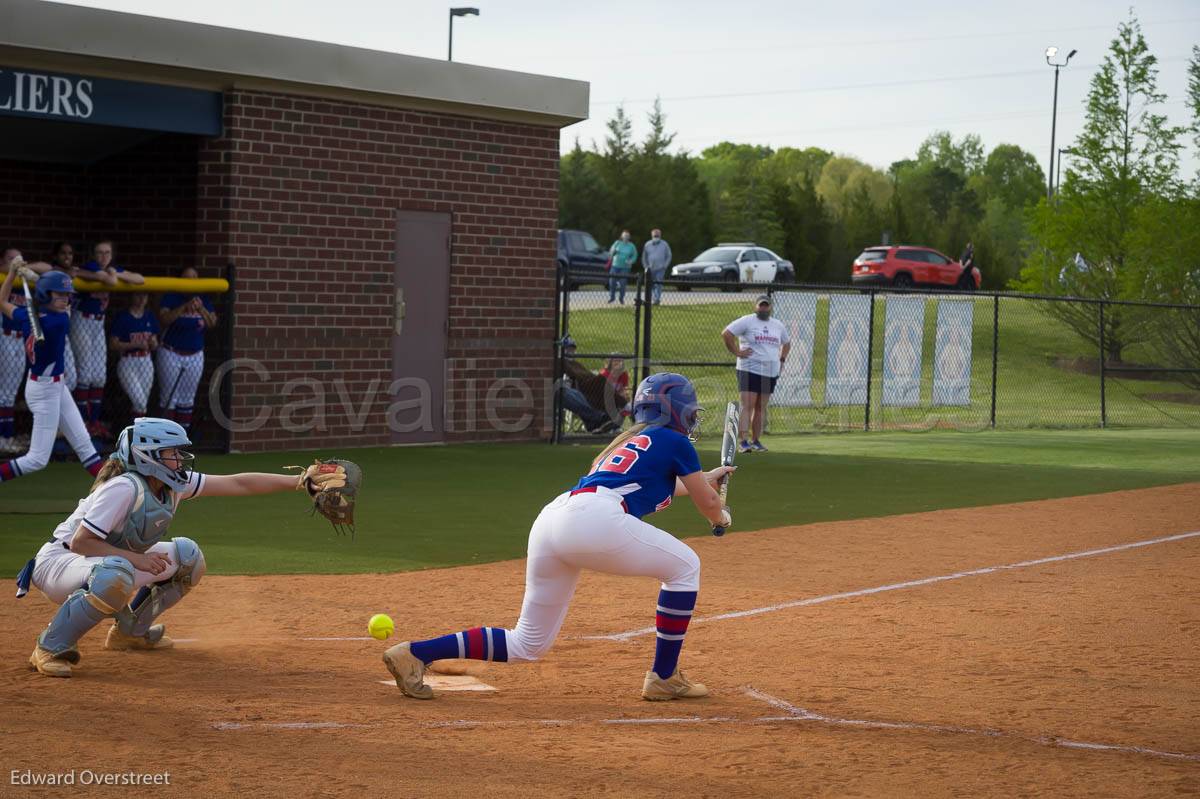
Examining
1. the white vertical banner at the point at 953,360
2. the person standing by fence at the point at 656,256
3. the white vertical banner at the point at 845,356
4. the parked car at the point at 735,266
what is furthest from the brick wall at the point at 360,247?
the parked car at the point at 735,266

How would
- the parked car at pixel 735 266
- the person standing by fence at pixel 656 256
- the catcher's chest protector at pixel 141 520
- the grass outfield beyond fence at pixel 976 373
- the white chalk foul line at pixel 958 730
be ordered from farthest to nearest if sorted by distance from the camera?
the parked car at pixel 735 266
the person standing by fence at pixel 656 256
the grass outfield beyond fence at pixel 976 373
the catcher's chest protector at pixel 141 520
the white chalk foul line at pixel 958 730

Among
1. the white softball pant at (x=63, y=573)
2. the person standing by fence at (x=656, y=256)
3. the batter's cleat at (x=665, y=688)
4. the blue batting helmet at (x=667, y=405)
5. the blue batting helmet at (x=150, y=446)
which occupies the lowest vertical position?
the batter's cleat at (x=665, y=688)

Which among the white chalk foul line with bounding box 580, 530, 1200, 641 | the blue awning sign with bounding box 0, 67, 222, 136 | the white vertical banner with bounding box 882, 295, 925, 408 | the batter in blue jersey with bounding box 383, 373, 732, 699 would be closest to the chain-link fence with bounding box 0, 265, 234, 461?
the blue awning sign with bounding box 0, 67, 222, 136

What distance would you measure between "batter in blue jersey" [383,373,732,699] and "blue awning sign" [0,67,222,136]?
36.6 feet

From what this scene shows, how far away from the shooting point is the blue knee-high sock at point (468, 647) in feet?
21.3

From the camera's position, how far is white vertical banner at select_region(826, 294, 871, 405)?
24.9 meters

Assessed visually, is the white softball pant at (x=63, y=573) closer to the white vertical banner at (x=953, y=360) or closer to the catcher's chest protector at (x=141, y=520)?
the catcher's chest protector at (x=141, y=520)

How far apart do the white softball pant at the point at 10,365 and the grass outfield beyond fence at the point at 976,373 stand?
1094cm

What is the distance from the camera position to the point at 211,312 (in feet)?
55.4

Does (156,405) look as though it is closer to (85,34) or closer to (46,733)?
(85,34)

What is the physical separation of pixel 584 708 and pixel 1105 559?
20.3 feet

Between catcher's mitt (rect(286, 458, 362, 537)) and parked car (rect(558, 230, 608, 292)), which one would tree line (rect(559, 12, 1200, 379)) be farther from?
catcher's mitt (rect(286, 458, 362, 537))

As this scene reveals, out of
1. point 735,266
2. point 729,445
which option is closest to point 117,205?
point 729,445

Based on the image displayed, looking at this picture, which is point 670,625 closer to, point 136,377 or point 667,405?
point 667,405
